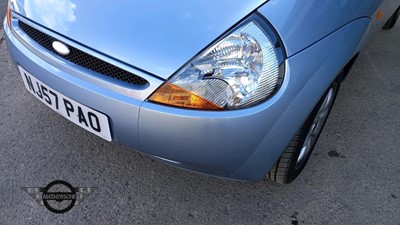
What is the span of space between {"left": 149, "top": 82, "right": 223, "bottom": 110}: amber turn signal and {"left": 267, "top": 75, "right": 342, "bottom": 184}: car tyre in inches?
21.0

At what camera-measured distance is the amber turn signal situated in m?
1.33

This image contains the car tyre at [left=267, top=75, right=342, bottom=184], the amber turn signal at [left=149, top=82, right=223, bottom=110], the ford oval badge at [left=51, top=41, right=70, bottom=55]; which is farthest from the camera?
the car tyre at [left=267, top=75, right=342, bottom=184]

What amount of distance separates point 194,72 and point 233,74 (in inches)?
5.3

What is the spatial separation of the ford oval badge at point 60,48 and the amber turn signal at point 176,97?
0.40 metres

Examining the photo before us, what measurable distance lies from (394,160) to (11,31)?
2.03 m

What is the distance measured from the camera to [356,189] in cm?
196

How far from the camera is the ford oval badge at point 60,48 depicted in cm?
147

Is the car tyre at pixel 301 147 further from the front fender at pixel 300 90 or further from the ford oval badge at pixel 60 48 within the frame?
the ford oval badge at pixel 60 48

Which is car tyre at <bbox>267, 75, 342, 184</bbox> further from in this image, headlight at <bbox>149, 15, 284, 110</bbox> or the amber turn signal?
the amber turn signal

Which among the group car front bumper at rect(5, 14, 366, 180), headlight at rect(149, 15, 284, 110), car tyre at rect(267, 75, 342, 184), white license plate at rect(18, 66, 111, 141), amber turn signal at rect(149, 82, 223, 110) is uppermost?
headlight at rect(149, 15, 284, 110)

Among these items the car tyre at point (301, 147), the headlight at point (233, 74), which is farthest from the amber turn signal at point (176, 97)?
the car tyre at point (301, 147)

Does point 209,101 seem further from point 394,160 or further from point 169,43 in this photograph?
point 394,160

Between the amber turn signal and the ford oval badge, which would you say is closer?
the amber turn signal

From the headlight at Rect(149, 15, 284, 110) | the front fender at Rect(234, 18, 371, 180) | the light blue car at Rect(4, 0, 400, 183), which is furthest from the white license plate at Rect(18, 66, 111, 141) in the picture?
the front fender at Rect(234, 18, 371, 180)
